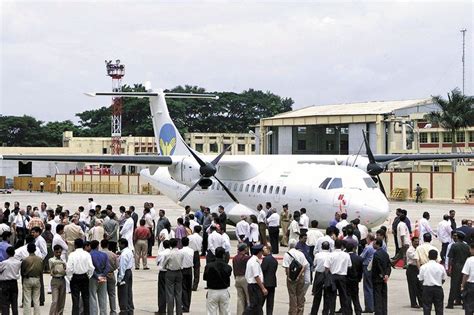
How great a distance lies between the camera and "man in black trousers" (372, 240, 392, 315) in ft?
46.8

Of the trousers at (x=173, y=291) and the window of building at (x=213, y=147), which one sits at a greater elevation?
the window of building at (x=213, y=147)

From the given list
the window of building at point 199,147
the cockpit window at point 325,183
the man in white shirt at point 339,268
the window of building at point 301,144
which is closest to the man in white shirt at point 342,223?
the cockpit window at point 325,183

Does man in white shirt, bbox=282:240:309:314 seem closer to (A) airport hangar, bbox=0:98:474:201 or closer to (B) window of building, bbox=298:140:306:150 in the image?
(A) airport hangar, bbox=0:98:474:201

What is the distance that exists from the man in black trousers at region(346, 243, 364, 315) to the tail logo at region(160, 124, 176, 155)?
62.8 feet

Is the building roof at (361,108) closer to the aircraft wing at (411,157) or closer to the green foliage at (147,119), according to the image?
the green foliage at (147,119)

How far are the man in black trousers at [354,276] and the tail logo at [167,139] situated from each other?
19.2 metres

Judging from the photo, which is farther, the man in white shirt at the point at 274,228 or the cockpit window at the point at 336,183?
the cockpit window at the point at 336,183

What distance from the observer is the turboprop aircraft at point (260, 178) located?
942 inches

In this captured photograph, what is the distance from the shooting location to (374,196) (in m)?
23.5

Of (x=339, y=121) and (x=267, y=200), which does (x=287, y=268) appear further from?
(x=339, y=121)

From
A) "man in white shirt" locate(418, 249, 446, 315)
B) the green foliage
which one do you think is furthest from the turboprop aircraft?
the green foliage

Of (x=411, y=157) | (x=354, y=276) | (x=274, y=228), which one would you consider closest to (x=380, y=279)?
(x=354, y=276)

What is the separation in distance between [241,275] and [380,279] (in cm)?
254

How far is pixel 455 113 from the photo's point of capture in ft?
196
